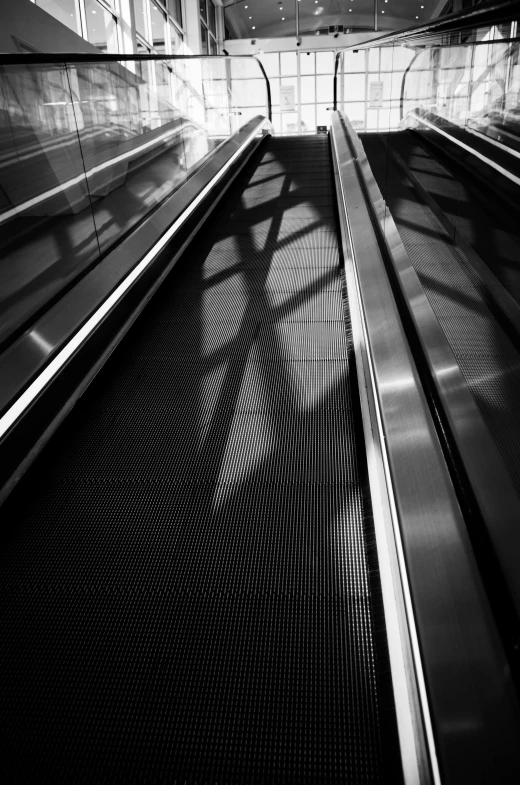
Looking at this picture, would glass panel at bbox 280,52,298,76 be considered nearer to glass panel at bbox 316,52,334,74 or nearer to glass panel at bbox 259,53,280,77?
glass panel at bbox 259,53,280,77

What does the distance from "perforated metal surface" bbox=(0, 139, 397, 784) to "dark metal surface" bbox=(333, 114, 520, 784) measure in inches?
14.4

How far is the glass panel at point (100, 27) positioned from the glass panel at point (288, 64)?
1359 centimetres

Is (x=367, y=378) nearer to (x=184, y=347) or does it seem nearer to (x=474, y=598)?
(x=184, y=347)

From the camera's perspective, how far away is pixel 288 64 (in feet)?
77.2

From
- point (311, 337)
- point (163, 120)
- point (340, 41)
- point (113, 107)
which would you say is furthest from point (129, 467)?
point (340, 41)

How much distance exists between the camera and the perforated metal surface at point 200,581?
148 centimetres

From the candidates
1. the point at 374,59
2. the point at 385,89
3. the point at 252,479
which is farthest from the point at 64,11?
the point at 252,479

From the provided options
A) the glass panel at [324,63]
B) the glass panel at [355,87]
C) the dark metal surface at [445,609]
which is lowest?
the dark metal surface at [445,609]

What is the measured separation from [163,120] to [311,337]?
12.7 ft

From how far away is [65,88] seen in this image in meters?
3.64

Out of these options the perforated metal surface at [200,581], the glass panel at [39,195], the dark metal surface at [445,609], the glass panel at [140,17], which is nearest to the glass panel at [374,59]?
the glass panel at [140,17]

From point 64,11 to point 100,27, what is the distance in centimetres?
143

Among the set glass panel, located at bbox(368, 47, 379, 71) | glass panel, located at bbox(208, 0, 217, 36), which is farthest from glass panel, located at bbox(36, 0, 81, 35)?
glass panel, located at bbox(208, 0, 217, 36)

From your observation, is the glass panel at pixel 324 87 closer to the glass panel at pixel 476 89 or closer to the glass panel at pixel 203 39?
the glass panel at pixel 203 39
